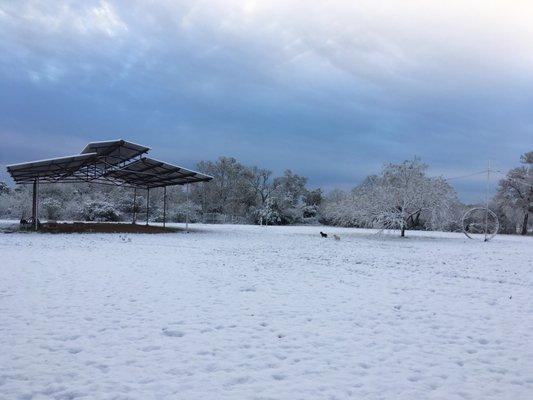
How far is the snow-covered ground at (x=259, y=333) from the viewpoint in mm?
3666

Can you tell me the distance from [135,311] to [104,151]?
54.5 ft

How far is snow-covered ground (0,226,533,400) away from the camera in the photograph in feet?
12.0

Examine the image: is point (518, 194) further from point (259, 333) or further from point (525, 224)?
point (259, 333)

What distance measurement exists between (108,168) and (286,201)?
24065 mm

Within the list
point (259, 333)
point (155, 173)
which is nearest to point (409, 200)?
point (155, 173)

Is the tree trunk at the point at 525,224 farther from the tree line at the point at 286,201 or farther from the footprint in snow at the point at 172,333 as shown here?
the footprint in snow at the point at 172,333

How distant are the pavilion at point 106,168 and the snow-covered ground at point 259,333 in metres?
11.1

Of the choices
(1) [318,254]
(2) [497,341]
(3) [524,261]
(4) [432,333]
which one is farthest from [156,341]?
(3) [524,261]

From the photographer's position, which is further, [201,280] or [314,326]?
[201,280]

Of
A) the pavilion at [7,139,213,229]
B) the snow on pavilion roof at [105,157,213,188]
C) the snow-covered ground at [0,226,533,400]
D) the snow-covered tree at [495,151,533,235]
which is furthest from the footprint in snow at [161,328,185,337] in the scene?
the snow-covered tree at [495,151,533,235]

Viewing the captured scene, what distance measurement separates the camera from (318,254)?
14.1 m

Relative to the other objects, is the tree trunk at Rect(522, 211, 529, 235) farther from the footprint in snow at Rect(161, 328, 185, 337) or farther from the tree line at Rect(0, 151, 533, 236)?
the footprint in snow at Rect(161, 328, 185, 337)

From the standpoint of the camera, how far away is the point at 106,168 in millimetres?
23281

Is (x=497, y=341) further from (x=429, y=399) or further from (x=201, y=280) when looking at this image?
(x=201, y=280)
